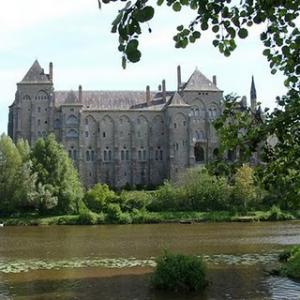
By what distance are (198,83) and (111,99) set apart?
16.2m

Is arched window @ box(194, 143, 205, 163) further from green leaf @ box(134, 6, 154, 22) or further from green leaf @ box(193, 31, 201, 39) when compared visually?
green leaf @ box(134, 6, 154, 22)

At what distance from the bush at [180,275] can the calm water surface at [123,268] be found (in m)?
0.38

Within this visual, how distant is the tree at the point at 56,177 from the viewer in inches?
2606

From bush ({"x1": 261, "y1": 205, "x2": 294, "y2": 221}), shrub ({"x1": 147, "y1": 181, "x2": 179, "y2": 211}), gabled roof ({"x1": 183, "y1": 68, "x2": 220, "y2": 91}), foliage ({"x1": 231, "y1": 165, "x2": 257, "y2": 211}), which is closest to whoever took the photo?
bush ({"x1": 261, "y1": 205, "x2": 294, "y2": 221})

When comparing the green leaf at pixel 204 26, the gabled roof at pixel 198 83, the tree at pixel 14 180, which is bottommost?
the green leaf at pixel 204 26

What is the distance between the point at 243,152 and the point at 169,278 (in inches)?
437

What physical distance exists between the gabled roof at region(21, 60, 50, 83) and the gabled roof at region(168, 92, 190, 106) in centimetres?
2176

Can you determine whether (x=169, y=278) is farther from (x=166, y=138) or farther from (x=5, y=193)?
(x=166, y=138)

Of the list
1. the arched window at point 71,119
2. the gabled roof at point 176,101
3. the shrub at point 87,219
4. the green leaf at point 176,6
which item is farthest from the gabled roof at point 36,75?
the green leaf at point 176,6

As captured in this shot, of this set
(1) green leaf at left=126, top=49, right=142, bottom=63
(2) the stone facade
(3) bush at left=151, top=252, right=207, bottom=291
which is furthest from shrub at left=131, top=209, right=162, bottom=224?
(1) green leaf at left=126, top=49, right=142, bottom=63

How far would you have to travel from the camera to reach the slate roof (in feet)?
327

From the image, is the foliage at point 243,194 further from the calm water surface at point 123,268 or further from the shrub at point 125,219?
the calm water surface at point 123,268

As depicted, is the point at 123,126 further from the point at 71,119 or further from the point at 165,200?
the point at 165,200

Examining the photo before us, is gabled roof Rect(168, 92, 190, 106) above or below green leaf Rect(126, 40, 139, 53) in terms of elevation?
above
